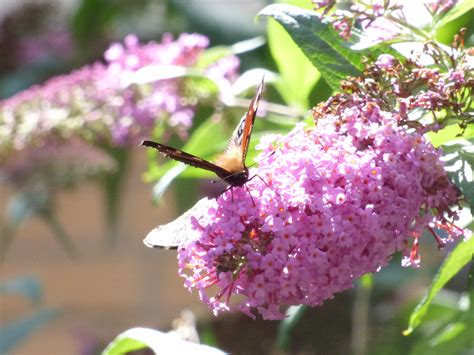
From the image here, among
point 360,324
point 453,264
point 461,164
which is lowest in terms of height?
point 360,324

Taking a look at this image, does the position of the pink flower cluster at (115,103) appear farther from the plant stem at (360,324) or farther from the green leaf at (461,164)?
the green leaf at (461,164)

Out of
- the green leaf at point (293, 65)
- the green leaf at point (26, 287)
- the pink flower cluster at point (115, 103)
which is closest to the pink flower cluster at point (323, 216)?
the green leaf at point (293, 65)

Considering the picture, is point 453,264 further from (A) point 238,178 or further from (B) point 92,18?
(B) point 92,18

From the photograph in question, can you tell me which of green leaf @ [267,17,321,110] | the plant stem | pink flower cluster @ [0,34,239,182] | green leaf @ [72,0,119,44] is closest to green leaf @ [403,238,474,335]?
green leaf @ [267,17,321,110]

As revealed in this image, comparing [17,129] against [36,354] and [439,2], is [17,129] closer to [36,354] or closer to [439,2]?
[439,2]

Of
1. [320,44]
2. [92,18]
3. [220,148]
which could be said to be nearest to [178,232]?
[320,44]

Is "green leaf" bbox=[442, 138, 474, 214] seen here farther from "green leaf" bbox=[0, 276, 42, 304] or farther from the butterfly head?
"green leaf" bbox=[0, 276, 42, 304]
